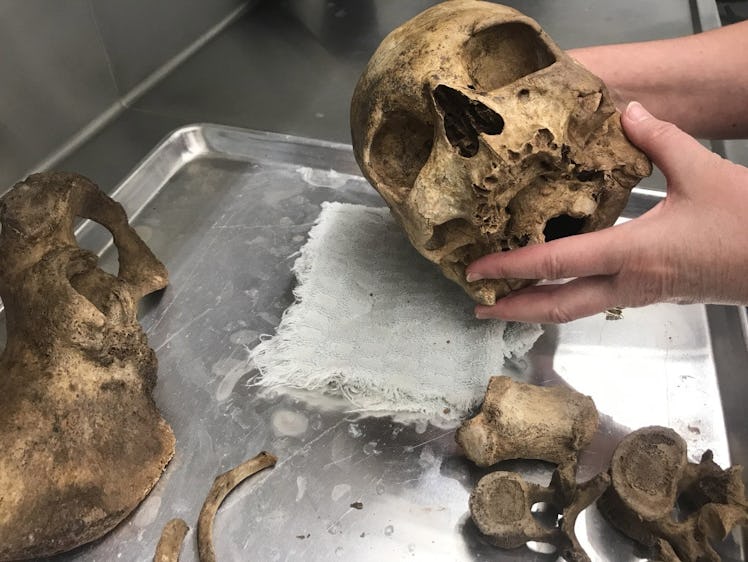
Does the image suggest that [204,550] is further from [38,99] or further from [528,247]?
[38,99]

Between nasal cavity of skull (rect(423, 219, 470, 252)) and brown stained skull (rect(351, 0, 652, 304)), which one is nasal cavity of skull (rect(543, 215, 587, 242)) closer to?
brown stained skull (rect(351, 0, 652, 304))

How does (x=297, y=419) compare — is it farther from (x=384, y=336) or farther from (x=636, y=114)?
(x=636, y=114)

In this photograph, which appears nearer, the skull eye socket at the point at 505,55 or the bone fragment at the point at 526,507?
the bone fragment at the point at 526,507

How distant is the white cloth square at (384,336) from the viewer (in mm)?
1043

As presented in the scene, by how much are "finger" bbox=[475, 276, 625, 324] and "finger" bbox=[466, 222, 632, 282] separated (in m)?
0.04

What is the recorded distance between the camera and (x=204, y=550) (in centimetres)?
87

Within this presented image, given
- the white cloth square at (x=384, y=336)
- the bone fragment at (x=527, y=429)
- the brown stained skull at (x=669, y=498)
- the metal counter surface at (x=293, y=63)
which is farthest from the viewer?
the metal counter surface at (x=293, y=63)

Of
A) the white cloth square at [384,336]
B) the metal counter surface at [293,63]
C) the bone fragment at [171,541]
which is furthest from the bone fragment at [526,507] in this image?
the metal counter surface at [293,63]

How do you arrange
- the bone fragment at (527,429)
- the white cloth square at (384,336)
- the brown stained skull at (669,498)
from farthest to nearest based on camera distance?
the white cloth square at (384,336) → the bone fragment at (527,429) → the brown stained skull at (669,498)

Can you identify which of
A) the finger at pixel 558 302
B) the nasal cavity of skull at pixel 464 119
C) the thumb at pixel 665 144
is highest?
the nasal cavity of skull at pixel 464 119

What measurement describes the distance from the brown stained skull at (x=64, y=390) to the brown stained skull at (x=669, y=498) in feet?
2.07

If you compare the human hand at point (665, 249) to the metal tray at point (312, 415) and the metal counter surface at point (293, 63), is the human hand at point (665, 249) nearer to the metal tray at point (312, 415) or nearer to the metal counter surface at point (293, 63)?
the metal tray at point (312, 415)

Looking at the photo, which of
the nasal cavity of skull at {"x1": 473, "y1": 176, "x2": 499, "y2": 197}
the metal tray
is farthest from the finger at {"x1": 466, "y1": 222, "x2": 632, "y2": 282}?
the metal tray

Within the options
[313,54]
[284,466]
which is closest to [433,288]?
[284,466]
